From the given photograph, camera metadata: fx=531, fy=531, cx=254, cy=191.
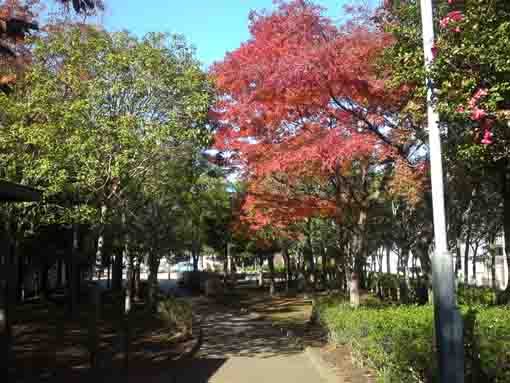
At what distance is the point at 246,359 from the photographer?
12.7m

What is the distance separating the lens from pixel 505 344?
6.00 m

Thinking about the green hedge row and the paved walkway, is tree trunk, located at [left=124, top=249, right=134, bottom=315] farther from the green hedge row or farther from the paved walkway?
the green hedge row

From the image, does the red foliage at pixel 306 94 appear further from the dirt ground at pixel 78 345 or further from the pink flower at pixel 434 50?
the dirt ground at pixel 78 345

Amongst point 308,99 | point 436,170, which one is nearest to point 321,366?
point 308,99

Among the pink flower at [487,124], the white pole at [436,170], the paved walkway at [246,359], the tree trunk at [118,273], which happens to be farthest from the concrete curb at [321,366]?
the tree trunk at [118,273]

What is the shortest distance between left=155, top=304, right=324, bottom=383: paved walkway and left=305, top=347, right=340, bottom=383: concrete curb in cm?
13

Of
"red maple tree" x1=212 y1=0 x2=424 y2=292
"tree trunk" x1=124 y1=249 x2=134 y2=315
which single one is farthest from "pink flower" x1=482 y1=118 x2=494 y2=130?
"tree trunk" x1=124 y1=249 x2=134 y2=315

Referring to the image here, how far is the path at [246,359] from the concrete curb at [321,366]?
129mm

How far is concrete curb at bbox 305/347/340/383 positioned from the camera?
10.4 meters

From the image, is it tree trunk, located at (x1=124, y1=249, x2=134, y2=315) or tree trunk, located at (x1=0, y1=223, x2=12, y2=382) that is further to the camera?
tree trunk, located at (x1=124, y1=249, x2=134, y2=315)

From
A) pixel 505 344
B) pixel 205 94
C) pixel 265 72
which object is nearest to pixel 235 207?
pixel 205 94

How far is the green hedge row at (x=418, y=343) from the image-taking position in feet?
20.2

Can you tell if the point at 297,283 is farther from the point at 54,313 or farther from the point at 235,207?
the point at 54,313

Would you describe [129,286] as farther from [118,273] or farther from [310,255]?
[118,273]
